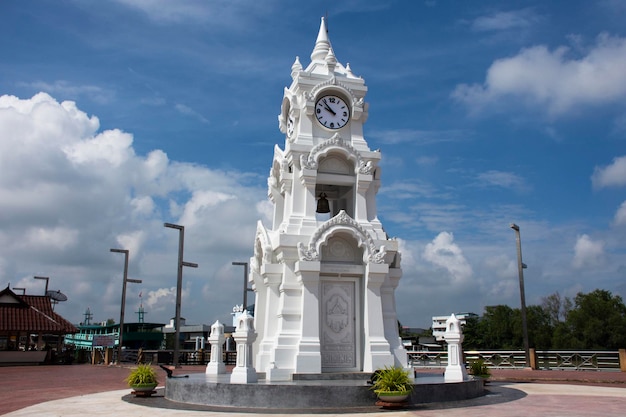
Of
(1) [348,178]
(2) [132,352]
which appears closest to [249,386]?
(1) [348,178]

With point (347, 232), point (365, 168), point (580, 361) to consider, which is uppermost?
point (365, 168)

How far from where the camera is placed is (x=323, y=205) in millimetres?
19844

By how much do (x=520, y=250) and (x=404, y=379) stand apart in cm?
1893

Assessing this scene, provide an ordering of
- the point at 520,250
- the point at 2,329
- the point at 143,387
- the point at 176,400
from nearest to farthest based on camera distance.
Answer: the point at 176,400, the point at 143,387, the point at 520,250, the point at 2,329

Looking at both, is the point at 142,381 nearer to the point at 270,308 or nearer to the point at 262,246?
the point at 270,308

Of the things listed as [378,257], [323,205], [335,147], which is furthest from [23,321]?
[378,257]

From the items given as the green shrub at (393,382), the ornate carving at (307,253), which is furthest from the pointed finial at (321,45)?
the green shrub at (393,382)

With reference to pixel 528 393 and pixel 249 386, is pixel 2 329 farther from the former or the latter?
pixel 528 393

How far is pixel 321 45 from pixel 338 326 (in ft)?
33.8

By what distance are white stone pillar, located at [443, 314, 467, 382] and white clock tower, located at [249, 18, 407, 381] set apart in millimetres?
1339

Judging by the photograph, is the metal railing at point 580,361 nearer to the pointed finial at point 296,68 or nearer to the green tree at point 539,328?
the pointed finial at point 296,68

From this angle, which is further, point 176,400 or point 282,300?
point 282,300

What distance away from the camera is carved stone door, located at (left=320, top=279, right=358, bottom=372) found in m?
16.5

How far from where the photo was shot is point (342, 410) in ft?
40.7
